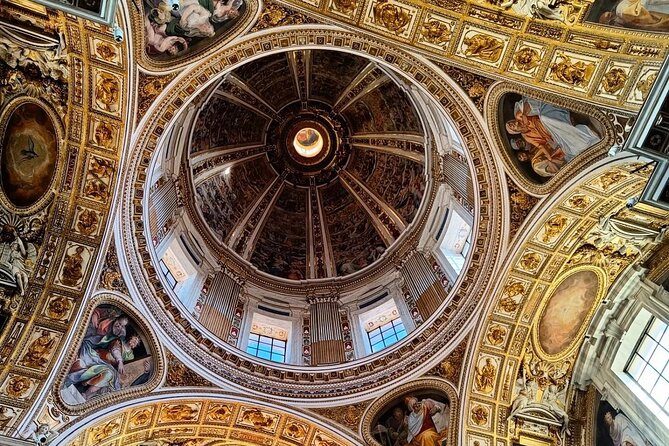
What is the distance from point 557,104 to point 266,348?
11247mm

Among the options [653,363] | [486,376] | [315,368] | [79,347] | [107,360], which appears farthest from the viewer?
[315,368]

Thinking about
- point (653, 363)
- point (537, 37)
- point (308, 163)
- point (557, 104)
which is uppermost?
point (308, 163)

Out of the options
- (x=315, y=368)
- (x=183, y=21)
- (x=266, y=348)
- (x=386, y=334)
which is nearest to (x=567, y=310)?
(x=386, y=334)

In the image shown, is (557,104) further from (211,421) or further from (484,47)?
(211,421)

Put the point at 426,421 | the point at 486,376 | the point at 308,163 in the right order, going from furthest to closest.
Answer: the point at 308,163
the point at 426,421
the point at 486,376

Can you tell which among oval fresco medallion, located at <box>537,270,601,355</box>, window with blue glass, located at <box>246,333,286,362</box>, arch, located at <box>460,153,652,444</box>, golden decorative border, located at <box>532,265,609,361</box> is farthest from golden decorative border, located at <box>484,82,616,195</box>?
window with blue glass, located at <box>246,333,286,362</box>

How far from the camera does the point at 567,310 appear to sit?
54.7 ft

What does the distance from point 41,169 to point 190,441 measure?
27.3 feet

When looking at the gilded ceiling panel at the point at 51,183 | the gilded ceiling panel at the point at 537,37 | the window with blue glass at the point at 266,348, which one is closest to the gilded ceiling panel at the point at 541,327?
the gilded ceiling panel at the point at 537,37

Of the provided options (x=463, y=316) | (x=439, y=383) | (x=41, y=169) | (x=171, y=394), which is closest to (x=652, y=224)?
(x=463, y=316)

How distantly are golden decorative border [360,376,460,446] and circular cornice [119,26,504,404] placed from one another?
1.11 ft

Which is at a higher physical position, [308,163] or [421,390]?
[308,163]

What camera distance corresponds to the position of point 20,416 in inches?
533

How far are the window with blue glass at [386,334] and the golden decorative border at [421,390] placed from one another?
1879mm
